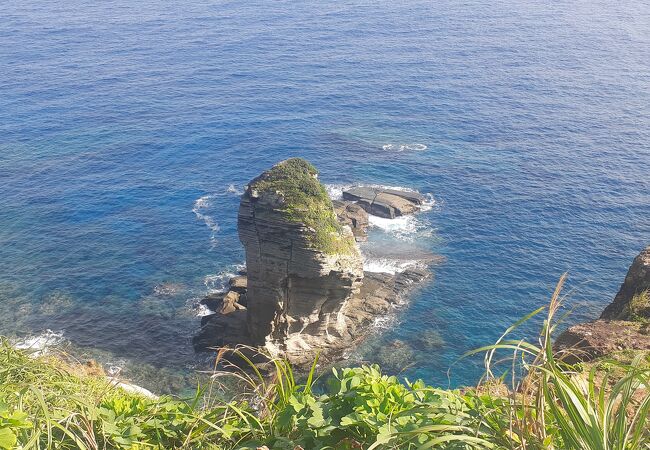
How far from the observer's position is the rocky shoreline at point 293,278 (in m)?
50.1

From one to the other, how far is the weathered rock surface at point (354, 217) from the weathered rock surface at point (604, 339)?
44.0 m

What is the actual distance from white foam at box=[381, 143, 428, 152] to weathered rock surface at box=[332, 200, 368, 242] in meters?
20.1

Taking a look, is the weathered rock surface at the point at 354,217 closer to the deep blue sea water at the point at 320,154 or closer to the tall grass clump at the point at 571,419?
the deep blue sea water at the point at 320,154

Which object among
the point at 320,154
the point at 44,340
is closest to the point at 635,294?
the point at 44,340

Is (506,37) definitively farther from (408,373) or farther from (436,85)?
(408,373)

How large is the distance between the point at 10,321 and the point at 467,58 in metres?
103

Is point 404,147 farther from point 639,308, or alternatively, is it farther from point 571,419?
point 571,419

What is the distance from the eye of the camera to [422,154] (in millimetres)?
92000

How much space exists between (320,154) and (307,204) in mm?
41526

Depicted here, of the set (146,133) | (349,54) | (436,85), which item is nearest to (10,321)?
(146,133)

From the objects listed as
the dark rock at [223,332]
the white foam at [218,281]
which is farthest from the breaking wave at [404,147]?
the dark rock at [223,332]

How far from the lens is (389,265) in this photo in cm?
6788

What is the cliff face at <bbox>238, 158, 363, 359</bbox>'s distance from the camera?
164 feet

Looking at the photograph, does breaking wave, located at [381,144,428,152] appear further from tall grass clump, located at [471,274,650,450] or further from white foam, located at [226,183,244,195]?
tall grass clump, located at [471,274,650,450]
